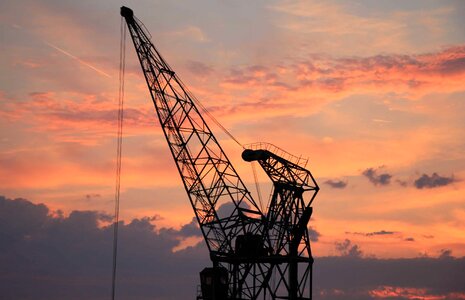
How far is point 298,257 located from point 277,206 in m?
6.38

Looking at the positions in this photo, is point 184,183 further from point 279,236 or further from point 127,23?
point 127,23

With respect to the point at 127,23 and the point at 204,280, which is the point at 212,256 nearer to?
the point at 204,280

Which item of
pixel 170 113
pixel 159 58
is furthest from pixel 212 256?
pixel 159 58

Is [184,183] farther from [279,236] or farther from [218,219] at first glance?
[279,236]

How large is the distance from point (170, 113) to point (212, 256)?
17702mm

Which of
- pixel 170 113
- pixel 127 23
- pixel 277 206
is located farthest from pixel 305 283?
pixel 127 23

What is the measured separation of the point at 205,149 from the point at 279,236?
13387mm

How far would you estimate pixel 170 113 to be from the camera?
76000 millimetres

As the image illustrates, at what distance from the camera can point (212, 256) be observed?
7606 centimetres

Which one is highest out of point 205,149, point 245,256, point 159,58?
point 159,58

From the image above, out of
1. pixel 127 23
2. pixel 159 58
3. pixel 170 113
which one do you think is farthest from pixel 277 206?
pixel 127 23

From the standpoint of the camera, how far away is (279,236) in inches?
2953

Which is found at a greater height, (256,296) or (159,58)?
(159,58)

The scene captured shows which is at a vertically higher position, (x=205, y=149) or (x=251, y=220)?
(x=205, y=149)
